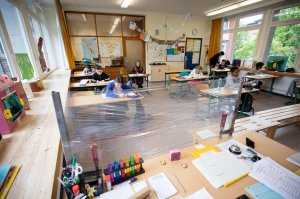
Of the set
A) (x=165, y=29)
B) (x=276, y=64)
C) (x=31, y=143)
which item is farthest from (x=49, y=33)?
(x=276, y=64)

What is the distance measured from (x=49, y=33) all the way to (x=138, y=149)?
569cm

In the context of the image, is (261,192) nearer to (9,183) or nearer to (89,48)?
(9,183)

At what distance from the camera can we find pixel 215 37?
6.72 metres

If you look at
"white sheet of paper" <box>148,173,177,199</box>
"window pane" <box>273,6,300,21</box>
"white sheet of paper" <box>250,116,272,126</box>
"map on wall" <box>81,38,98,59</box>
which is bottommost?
"white sheet of paper" <box>250,116,272,126</box>

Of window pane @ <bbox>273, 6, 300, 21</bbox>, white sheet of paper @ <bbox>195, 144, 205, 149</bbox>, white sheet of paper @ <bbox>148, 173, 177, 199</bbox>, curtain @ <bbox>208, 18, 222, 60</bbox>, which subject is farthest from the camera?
curtain @ <bbox>208, 18, 222, 60</bbox>

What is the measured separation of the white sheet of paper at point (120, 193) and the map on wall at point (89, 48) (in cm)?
585

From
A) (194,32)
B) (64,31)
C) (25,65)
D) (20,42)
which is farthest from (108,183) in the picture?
(194,32)

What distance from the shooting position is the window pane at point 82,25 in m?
5.27

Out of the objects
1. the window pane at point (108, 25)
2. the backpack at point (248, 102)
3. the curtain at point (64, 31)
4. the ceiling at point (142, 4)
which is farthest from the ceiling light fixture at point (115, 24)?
the backpack at point (248, 102)

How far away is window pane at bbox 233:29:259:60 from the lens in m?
5.41

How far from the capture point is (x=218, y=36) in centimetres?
666

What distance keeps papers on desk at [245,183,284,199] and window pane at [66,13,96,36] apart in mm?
6282

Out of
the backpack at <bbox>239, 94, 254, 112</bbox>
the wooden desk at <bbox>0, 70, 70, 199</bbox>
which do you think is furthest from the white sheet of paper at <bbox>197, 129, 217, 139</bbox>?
the backpack at <bbox>239, 94, 254, 112</bbox>

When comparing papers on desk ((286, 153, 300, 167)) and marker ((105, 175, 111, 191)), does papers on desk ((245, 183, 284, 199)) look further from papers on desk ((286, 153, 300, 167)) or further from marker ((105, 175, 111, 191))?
marker ((105, 175, 111, 191))
